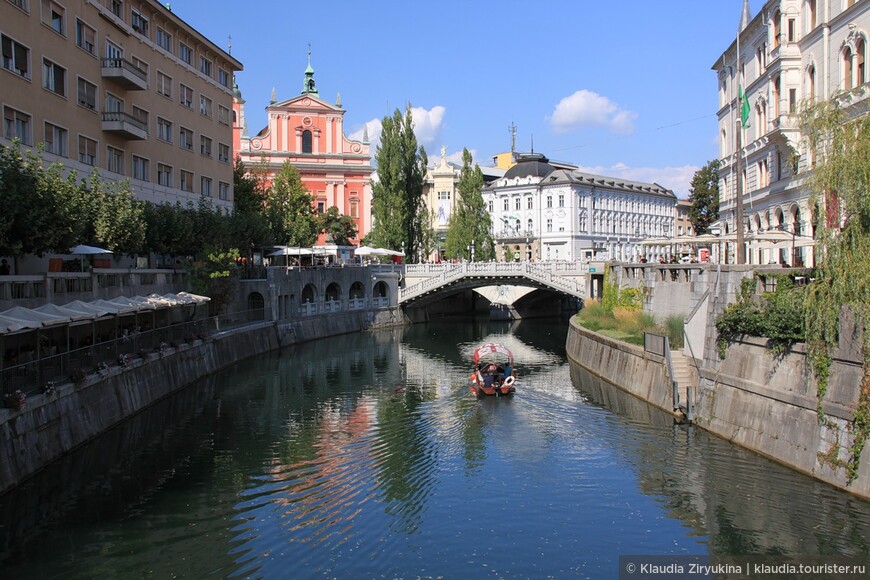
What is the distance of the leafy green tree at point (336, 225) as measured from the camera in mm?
93812

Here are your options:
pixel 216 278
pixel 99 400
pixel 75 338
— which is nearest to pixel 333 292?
pixel 216 278

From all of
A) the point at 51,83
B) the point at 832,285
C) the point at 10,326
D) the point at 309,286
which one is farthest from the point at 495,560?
the point at 309,286

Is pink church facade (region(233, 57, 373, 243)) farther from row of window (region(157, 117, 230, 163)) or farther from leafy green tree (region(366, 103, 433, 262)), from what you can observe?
row of window (region(157, 117, 230, 163))

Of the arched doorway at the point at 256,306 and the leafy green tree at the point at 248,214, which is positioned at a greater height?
the leafy green tree at the point at 248,214

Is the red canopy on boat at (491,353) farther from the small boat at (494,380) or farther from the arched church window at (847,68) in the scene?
the arched church window at (847,68)

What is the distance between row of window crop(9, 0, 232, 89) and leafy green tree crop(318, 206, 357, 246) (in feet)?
88.9

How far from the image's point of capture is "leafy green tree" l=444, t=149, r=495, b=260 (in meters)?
97.8

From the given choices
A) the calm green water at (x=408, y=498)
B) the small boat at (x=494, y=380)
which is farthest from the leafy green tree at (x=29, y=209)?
the small boat at (x=494, y=380)

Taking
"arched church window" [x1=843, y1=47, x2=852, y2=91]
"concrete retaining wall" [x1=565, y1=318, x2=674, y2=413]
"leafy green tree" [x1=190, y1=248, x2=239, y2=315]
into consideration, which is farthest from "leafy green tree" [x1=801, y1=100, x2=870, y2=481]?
"leafy green tree" [x1=190, y1=248, x2=239, y2=315]

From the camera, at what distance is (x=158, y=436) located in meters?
32.0

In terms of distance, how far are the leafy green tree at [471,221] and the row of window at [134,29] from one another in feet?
119

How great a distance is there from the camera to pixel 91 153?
155 ft

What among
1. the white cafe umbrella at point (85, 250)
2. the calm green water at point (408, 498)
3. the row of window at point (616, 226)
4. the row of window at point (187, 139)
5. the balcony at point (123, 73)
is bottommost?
the calm green water at point (408, 498)

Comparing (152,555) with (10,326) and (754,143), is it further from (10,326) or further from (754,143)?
(754,143)
